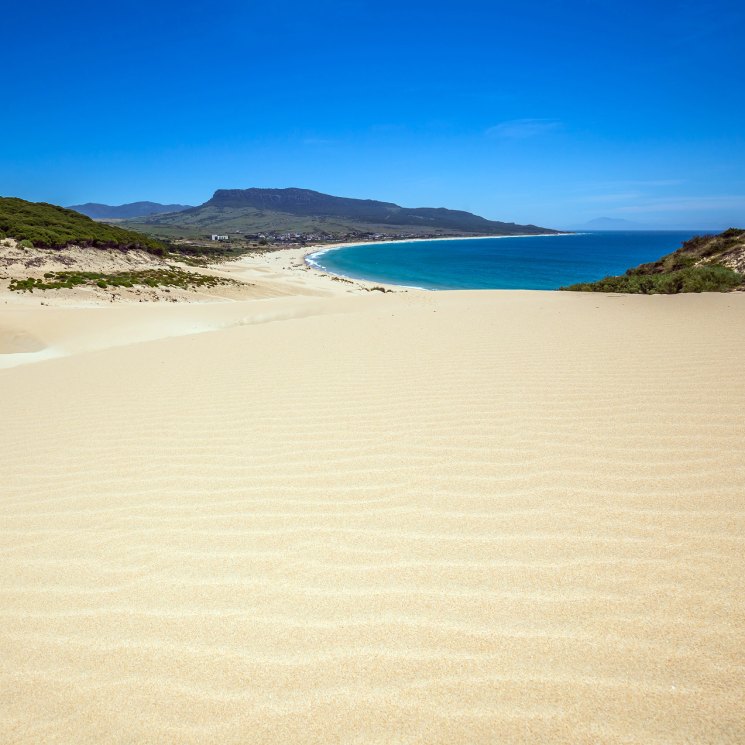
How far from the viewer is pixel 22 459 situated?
4051 millimetres

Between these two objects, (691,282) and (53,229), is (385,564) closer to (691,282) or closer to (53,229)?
(691,282)

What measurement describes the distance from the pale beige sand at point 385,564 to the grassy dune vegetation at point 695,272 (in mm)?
8626

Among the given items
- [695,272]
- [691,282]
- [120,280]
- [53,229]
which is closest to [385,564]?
[691,282]

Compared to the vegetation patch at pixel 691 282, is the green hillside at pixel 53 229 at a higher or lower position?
higher

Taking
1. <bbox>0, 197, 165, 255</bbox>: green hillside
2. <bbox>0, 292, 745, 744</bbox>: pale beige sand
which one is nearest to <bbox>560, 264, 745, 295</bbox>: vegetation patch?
<bbox>0, 292, 745, 744</bbox>: pale beige sand

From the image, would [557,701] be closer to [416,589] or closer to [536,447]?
[416,589]

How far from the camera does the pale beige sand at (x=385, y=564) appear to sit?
166cm

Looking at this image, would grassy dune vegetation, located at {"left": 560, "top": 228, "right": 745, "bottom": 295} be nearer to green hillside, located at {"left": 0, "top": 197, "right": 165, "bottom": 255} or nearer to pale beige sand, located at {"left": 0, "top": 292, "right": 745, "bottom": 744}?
pale beige sand, located at {"left": 0, "top": 292, "right": 745, "bottom": 744}

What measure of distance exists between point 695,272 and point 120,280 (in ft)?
78.4

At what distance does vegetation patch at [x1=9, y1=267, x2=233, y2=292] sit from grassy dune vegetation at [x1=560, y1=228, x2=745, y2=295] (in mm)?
20163

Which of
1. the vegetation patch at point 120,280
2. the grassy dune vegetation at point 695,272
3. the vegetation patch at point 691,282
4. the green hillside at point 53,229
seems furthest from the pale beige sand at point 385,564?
the green hillside at point 53,229

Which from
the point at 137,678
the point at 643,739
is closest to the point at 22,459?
the point at 137,678

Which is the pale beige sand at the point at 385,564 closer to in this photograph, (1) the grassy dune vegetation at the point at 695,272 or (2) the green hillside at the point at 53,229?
(1) the grassy dune vegetation at the point at 695,272

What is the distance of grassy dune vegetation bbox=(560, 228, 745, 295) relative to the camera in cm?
1239
